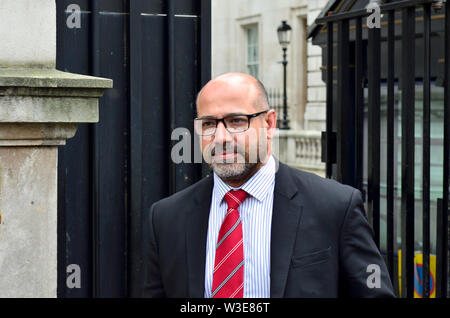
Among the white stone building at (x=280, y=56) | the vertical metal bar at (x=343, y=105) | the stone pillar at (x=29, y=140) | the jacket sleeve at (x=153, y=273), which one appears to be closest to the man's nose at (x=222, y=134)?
the jacket sleeve at (x=153, y=273)

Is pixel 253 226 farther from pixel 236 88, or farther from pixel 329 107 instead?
pixel 329 107

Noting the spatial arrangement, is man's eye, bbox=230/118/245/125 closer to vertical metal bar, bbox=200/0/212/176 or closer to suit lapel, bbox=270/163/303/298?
suit lapel, bbox=270/163/303/298

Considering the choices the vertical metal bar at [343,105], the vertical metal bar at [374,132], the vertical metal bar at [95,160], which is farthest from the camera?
the vertical metal bar at [343,105]

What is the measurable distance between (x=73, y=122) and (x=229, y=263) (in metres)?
0.89

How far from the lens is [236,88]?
2.75 meters

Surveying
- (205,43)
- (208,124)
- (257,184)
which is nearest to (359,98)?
(205,43)

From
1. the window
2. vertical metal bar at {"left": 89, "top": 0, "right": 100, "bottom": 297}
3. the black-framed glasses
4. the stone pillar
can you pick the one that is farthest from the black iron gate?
the window

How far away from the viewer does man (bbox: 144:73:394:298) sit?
9.03ft

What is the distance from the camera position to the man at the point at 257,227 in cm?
275

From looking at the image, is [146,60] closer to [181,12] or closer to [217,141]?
[181,12]

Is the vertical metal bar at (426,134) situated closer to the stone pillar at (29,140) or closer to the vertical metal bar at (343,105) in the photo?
the vertical metal bar at (343,105)

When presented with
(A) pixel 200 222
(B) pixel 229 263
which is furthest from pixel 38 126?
(B) pixel 229 263

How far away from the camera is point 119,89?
429cm

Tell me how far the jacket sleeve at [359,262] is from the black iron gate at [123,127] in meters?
1.69
